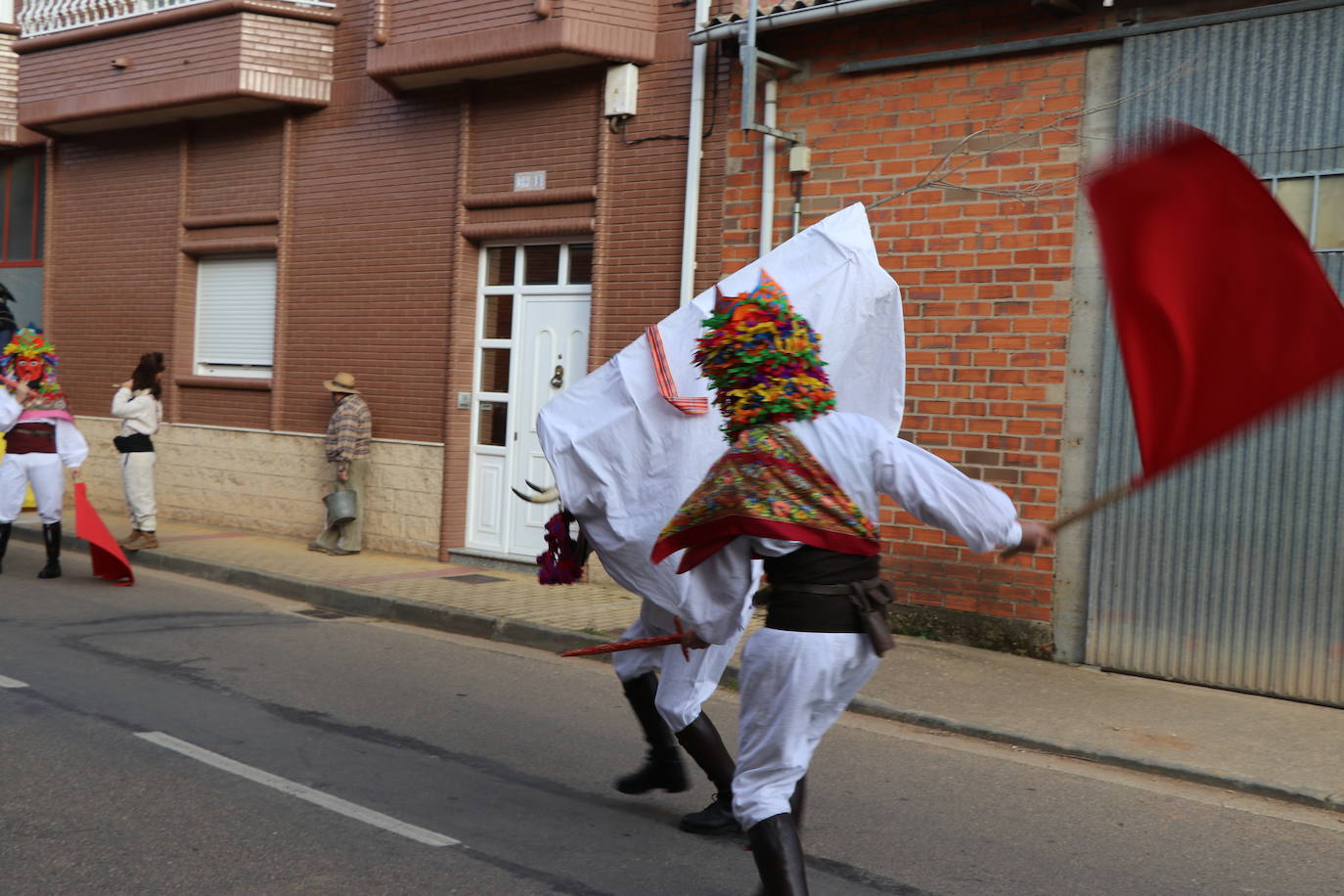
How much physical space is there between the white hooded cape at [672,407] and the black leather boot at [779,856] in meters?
1.02

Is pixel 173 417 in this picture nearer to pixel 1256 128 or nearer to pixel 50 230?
→ pixel 50 230

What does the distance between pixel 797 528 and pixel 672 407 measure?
1.30 metres

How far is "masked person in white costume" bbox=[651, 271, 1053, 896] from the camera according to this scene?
12.0ft

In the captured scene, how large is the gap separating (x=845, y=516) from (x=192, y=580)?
928 centimetres

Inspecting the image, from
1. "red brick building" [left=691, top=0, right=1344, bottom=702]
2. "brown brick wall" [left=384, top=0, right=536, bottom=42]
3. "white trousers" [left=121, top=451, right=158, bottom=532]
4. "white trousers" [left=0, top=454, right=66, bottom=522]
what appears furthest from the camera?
"white trousers" [left=121, top=451, right=158, bottom=532]

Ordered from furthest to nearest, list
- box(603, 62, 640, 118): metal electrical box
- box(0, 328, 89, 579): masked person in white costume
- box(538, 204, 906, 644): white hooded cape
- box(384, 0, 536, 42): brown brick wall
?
box(384, 0, 536, 42): brown brick wall, box(603, 62, 640, 118): metal electrical box, box(0, 328, 89, 579): masked person in white costume, box(538, 204, 906, 644): white hooded cape

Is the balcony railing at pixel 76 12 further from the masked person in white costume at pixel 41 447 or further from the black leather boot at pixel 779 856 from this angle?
the black leather boot at pixel 779 856

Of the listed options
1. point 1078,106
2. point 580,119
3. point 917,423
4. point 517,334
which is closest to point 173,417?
point 517,334

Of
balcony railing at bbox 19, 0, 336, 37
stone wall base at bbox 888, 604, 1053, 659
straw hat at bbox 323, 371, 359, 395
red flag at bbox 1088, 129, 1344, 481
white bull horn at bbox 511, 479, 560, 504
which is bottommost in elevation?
stone wall base at bbox 888, 604, 1053, 659

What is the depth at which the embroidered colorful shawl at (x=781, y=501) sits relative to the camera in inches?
145

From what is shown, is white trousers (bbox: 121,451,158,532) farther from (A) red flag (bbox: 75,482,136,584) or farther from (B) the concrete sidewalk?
(A) red flag (bbox: 75,482,136,584)

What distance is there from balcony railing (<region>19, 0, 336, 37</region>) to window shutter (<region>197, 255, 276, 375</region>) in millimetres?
2858

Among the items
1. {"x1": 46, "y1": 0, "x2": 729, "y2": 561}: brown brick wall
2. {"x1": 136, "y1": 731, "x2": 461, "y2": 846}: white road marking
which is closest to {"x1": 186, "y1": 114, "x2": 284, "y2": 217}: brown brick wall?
{"x1": 46, "y1": 0, "x2": 729, "y2": 561}: brown brick wall

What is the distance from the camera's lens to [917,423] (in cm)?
924
